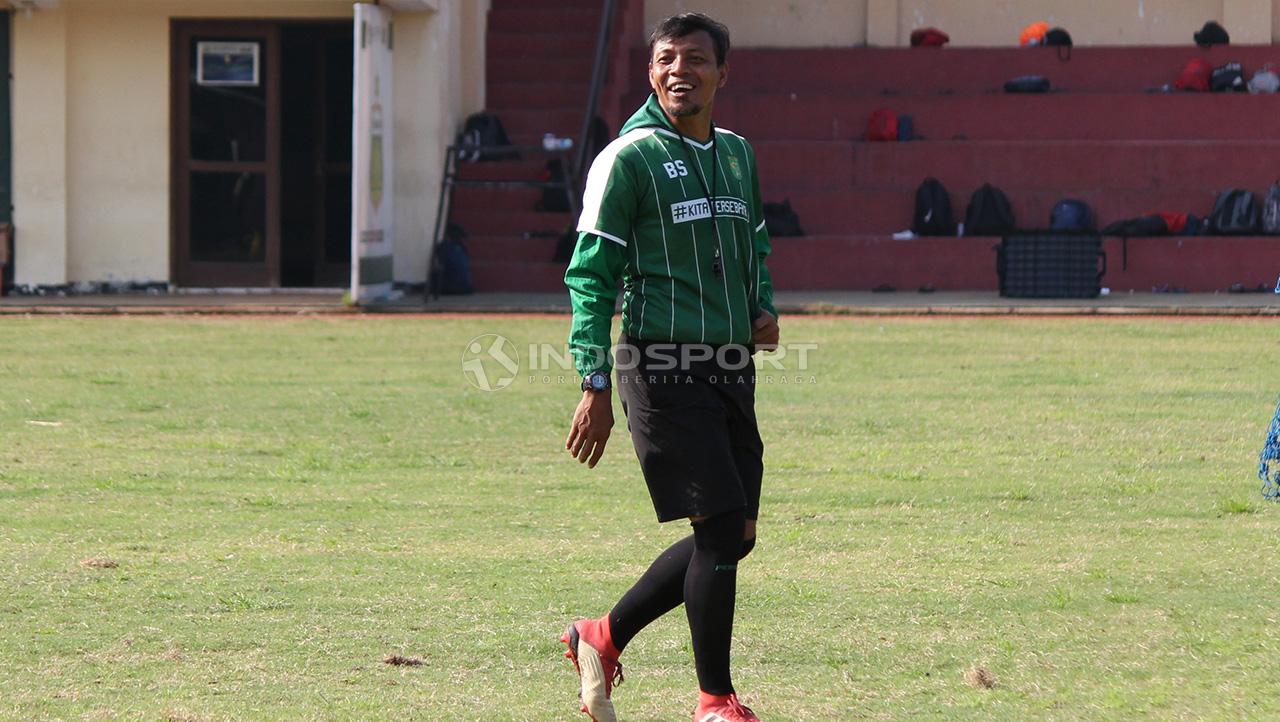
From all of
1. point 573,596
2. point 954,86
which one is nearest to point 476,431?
point 573,596

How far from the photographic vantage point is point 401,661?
513 cm

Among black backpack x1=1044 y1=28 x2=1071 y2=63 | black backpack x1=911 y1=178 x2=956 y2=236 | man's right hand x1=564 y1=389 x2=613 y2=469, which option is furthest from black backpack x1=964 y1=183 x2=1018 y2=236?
man's right hand x1=564 y1=389 x2=613 y2=469

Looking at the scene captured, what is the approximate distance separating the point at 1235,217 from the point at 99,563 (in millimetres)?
16068

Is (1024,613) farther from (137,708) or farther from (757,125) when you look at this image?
(757,125)

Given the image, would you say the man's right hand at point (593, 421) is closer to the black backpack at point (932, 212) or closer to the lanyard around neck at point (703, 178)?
the lanyard around neck at point (703, 178)

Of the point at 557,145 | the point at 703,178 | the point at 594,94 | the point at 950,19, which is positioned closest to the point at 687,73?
the point at 703,178

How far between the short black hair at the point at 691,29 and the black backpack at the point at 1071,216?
16.2 meters

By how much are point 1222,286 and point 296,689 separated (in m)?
16.4

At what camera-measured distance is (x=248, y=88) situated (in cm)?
1939

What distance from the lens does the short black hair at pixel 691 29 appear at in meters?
4.55

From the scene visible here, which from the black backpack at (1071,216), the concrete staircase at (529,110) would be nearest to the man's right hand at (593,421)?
the concrete staircase at (529,110)

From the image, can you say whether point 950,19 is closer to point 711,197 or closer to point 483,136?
point 483,136

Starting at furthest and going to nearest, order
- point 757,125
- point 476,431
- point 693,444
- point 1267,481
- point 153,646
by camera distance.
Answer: point 757,125
point 476,431
point 1267,481
point 153,646
point 693,444

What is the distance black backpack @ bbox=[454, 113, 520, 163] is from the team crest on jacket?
48.4 ft
